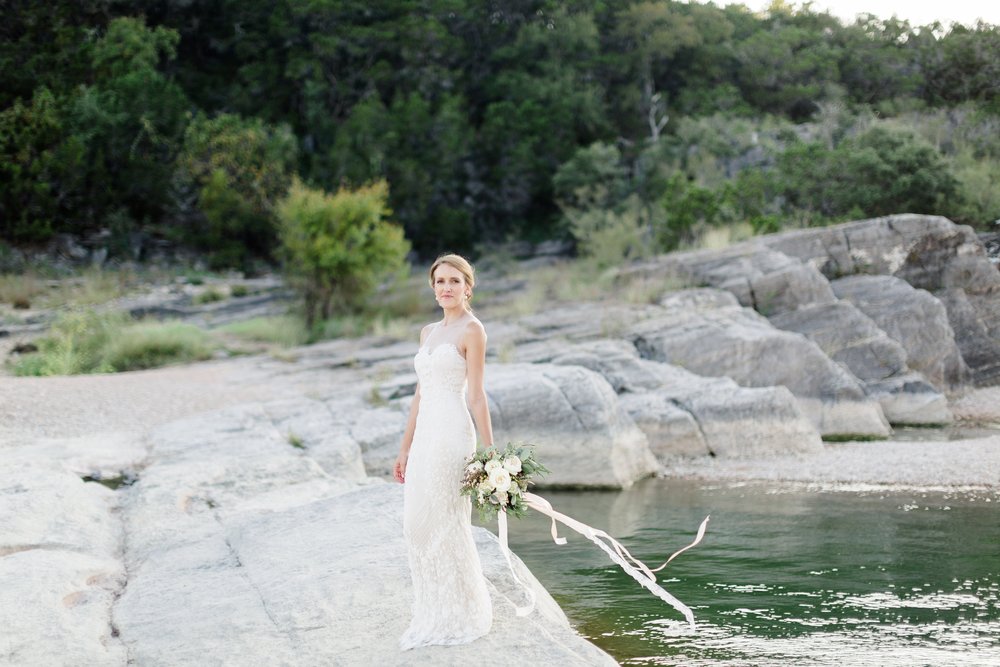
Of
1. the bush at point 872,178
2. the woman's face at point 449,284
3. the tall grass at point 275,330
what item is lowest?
the tall grass at point 275,330

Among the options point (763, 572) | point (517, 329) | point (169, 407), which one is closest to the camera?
point (763, 572)

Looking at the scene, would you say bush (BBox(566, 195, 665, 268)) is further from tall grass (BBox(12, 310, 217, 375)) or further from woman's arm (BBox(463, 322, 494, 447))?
woman's arm (BBox(463, 322, 494, 447))

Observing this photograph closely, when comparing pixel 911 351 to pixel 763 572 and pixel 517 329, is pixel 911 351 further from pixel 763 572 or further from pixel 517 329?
pixel 763 572

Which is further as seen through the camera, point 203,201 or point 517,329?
point 203,201

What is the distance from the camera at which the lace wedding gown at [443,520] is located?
5145 mm

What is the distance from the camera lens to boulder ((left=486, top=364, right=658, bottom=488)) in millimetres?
11727

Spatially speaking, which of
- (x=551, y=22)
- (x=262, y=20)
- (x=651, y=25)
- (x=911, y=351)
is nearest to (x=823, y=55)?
(x=651, y=25)

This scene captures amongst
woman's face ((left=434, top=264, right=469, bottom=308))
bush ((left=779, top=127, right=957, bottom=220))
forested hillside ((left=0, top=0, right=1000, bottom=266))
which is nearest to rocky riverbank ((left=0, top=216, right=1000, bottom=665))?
woman's face ((left=434, top=264, right=469, bottom=308))

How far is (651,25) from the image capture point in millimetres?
41719

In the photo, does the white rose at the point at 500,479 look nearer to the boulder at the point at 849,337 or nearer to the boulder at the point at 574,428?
the boulder at the point at 574,428

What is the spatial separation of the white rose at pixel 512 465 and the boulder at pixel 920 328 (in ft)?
48.1

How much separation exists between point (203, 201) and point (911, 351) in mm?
23291

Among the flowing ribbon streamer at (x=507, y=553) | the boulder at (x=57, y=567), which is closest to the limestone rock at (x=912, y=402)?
the flowing ribbon streamer at (x=507, y=553)

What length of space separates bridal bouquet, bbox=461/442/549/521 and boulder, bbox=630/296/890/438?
10623mm
